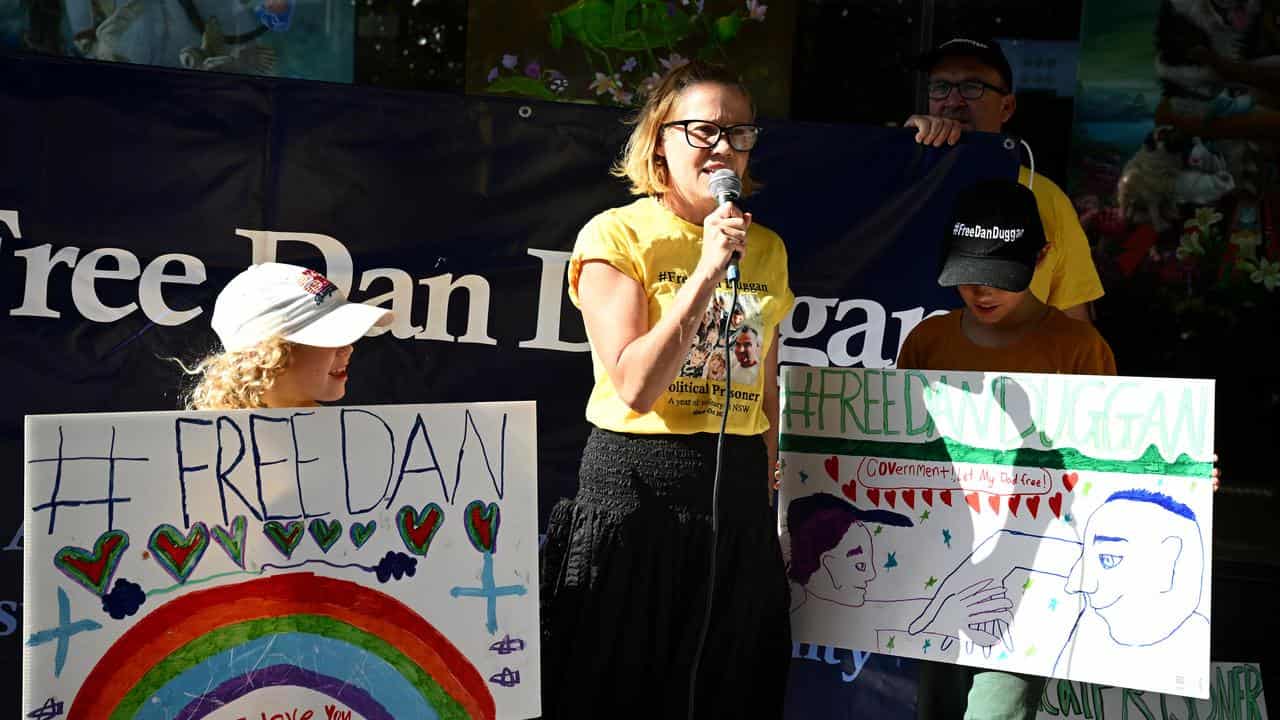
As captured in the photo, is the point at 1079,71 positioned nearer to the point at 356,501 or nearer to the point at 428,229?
the point at 428,229

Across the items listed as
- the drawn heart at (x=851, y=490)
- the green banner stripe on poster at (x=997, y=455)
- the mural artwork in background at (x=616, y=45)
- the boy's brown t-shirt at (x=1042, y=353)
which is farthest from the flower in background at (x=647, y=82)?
the drawn heart at (x=851, y=490)

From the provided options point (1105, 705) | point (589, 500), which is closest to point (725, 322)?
point (589, 500)

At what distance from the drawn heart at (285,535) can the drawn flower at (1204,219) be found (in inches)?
168

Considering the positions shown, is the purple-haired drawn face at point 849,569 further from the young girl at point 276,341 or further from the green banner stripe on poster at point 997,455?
the young girl at point 276,341

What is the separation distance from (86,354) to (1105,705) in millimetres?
2820

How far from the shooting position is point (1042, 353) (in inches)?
113

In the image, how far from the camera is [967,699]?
290 centimetres

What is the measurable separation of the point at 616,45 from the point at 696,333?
273 cm

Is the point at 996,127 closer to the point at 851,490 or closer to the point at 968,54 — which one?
the point at 968,54

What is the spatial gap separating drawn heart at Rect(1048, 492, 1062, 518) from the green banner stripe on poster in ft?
0.19

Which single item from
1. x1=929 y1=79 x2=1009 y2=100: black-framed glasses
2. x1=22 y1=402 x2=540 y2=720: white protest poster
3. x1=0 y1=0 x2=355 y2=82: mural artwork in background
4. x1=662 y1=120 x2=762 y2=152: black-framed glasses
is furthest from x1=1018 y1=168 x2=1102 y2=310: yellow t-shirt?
x1=0 y1=0 x2=355 y2=82: mural artwork in background

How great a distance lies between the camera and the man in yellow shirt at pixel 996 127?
3385 mm

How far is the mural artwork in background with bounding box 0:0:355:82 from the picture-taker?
4.59 meters

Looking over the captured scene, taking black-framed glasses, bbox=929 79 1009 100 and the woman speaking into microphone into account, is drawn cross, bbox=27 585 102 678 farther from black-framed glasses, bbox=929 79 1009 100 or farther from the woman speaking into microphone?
black-framed glasses, bbox=929 79 1009 100
